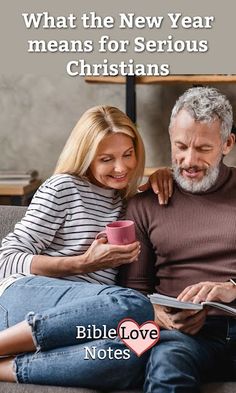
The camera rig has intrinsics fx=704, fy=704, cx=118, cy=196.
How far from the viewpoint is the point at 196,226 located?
71.1 inches

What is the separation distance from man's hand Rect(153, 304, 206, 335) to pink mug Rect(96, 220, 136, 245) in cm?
19

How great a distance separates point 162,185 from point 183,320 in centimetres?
40

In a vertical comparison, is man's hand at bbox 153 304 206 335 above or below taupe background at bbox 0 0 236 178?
below

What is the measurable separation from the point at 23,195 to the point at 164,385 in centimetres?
142

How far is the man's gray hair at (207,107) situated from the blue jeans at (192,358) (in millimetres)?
502

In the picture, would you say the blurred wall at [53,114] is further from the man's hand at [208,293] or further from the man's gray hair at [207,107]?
the man's hand at [208,293]

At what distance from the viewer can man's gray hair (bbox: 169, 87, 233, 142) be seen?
1803 millimetres

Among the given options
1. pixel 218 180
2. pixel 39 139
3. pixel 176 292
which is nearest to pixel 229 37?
pixel 39 139

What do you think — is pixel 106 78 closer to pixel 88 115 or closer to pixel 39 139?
pixel 39 139

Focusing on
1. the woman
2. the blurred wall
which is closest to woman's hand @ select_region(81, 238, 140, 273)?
the woman

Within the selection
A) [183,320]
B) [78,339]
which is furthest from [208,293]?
[78,339]

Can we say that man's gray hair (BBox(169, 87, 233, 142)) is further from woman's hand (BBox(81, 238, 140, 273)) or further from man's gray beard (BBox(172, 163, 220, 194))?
woman's hand (BBox(81, 238, 140, 273))

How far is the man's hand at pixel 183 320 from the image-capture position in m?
1.62

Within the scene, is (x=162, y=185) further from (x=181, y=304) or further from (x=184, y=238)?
(x=181, y=304)
